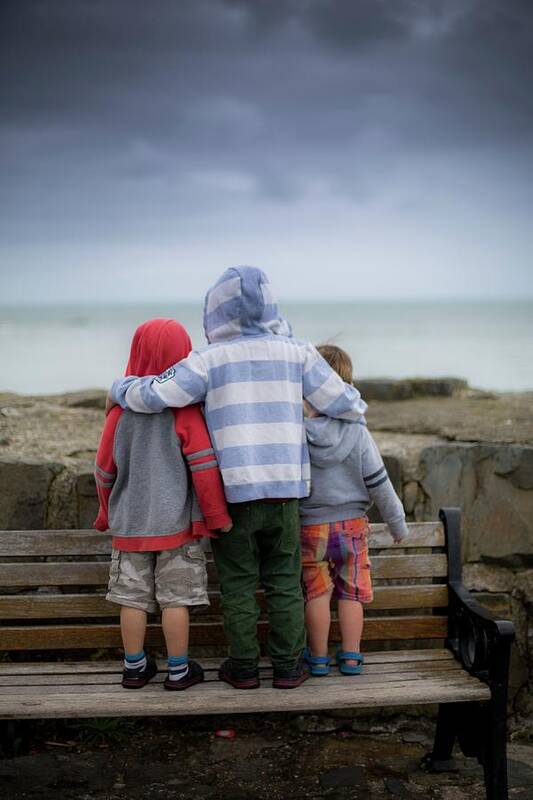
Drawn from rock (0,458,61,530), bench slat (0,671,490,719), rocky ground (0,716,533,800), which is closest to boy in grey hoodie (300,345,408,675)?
bench slat (0,671,490,719)

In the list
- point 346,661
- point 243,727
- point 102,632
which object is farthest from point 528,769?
point 102,632

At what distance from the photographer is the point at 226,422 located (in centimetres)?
285

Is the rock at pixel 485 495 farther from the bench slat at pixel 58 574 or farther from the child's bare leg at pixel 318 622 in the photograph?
the bench slat at pixel 58 574

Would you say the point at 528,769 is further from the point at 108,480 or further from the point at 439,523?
the point at 108,480

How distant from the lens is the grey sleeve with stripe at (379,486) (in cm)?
308

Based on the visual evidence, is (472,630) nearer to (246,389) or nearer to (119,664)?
(246,389)

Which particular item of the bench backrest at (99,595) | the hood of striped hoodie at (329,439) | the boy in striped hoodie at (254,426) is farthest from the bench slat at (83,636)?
the hood of striped hoodie at (329,439)

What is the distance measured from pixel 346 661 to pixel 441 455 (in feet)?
3.74

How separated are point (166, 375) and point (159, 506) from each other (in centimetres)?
46

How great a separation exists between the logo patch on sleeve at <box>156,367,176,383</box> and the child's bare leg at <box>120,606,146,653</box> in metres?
0.85

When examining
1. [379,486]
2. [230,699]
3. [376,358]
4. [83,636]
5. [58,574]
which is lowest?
[230,699]

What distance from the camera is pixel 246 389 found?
2854 millimetres

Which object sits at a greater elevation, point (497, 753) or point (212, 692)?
point (212, 692)

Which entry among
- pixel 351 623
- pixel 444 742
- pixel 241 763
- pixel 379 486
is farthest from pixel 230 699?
pixel 444 742
